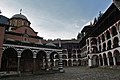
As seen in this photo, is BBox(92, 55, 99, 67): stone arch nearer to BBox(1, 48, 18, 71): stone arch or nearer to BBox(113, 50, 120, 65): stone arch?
BBox(113, 50, 120, 65): stone arch

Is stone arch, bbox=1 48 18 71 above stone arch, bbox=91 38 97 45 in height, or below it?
below

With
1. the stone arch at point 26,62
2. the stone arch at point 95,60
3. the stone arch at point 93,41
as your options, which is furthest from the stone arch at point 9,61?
the stone arch at point 93,41

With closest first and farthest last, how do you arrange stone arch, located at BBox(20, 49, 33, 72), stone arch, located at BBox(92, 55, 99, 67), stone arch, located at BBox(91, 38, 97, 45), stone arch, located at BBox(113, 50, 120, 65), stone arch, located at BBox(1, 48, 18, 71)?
stone arch, located at BBox(1, 48, 18, 71), stone arch, located at BBox(20, 49, 33, 72), stone arch, located at BBox(113, 50, 120, 65), stone arch, located at BBox(92, 55, 99, 67), stone arch, located at BBox(91, 38, 97, 45)

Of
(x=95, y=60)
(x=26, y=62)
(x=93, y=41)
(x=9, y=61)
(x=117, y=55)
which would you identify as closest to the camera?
(x=9, y=61)

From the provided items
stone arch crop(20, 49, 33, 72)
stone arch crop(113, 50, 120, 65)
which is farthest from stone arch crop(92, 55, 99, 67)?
stone arch crop(20, 49, 33, 72)

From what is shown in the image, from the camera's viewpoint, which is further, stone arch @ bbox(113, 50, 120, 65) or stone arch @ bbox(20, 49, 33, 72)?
stone arch @ bbox(113, 50, 120, 65)

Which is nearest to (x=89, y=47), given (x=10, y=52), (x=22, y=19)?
(x=22, y=19)

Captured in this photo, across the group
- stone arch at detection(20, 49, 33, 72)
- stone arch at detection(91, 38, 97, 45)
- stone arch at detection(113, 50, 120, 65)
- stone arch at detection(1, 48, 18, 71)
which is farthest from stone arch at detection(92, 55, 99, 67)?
stone arch at detection(1, 48, 18, 71)

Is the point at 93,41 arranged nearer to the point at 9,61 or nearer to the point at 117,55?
the point at 117,55

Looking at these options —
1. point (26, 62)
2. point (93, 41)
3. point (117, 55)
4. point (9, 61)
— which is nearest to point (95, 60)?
point (93, 41)

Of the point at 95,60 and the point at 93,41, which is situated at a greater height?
the point at 93,41

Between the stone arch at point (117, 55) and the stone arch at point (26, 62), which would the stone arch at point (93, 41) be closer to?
the stone arch at point (117, 55)

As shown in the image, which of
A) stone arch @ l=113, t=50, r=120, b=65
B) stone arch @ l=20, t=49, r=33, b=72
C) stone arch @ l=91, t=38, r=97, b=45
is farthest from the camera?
stone arch @ l=91, t=38, r=97, b=45

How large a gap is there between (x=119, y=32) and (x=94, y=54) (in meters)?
16.8
